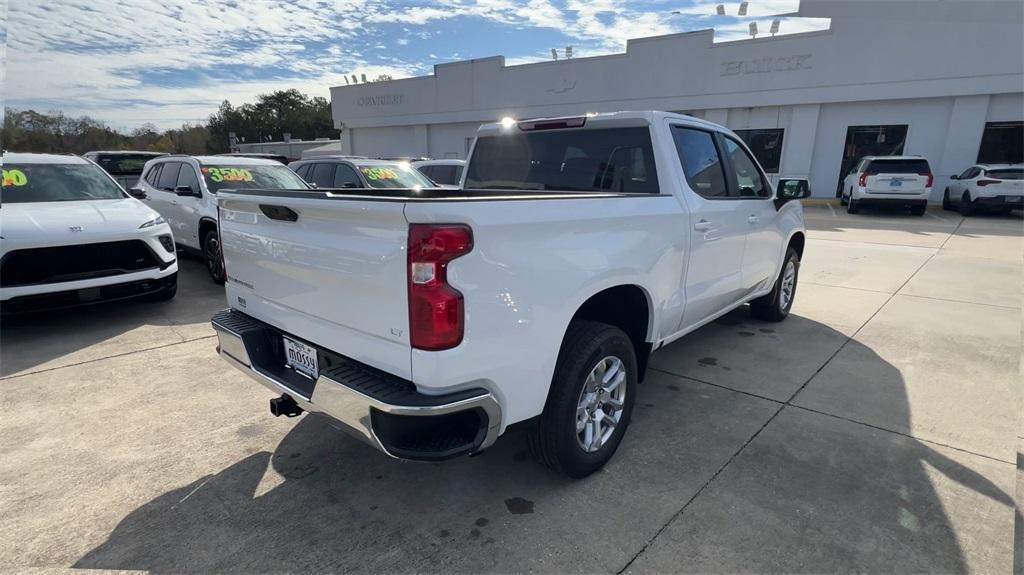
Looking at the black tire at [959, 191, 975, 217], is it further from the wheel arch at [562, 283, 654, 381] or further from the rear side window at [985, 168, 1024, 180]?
the wheel arch at [562, 283, 654, 381]

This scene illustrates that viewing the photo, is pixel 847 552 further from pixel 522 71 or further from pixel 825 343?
pixel 522 71

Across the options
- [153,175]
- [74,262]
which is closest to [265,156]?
[153,175]

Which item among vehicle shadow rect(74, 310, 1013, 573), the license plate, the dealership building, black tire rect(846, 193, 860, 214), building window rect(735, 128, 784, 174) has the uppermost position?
the dealership building

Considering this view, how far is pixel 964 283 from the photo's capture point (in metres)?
7.50

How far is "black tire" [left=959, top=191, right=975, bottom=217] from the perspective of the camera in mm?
15396

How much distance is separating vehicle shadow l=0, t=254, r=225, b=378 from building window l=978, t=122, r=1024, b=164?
73.9 ft

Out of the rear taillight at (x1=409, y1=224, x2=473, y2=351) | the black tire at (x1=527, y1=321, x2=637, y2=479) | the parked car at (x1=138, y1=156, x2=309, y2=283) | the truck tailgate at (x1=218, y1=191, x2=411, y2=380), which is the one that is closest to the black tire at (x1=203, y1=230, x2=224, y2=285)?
the parked car at (x1=138, y1=156, x2=309, y2=283)

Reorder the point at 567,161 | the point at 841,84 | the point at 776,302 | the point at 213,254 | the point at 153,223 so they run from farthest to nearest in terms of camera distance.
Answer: the point at 841,84
the point at 213,254
the point at 153,223
the point at 776,302
the point at 567,161

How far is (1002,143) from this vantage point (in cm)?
1744

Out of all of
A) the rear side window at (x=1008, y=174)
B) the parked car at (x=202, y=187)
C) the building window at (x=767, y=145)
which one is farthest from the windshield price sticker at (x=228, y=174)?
the building window at (x=767, y=145)

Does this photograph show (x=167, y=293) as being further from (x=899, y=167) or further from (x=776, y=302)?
(x=899, y=167)

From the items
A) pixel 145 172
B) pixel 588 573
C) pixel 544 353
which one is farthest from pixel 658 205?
pixel 145 172

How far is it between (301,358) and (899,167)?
58.2ft

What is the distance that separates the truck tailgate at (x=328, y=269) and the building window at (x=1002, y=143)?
22.4 m
